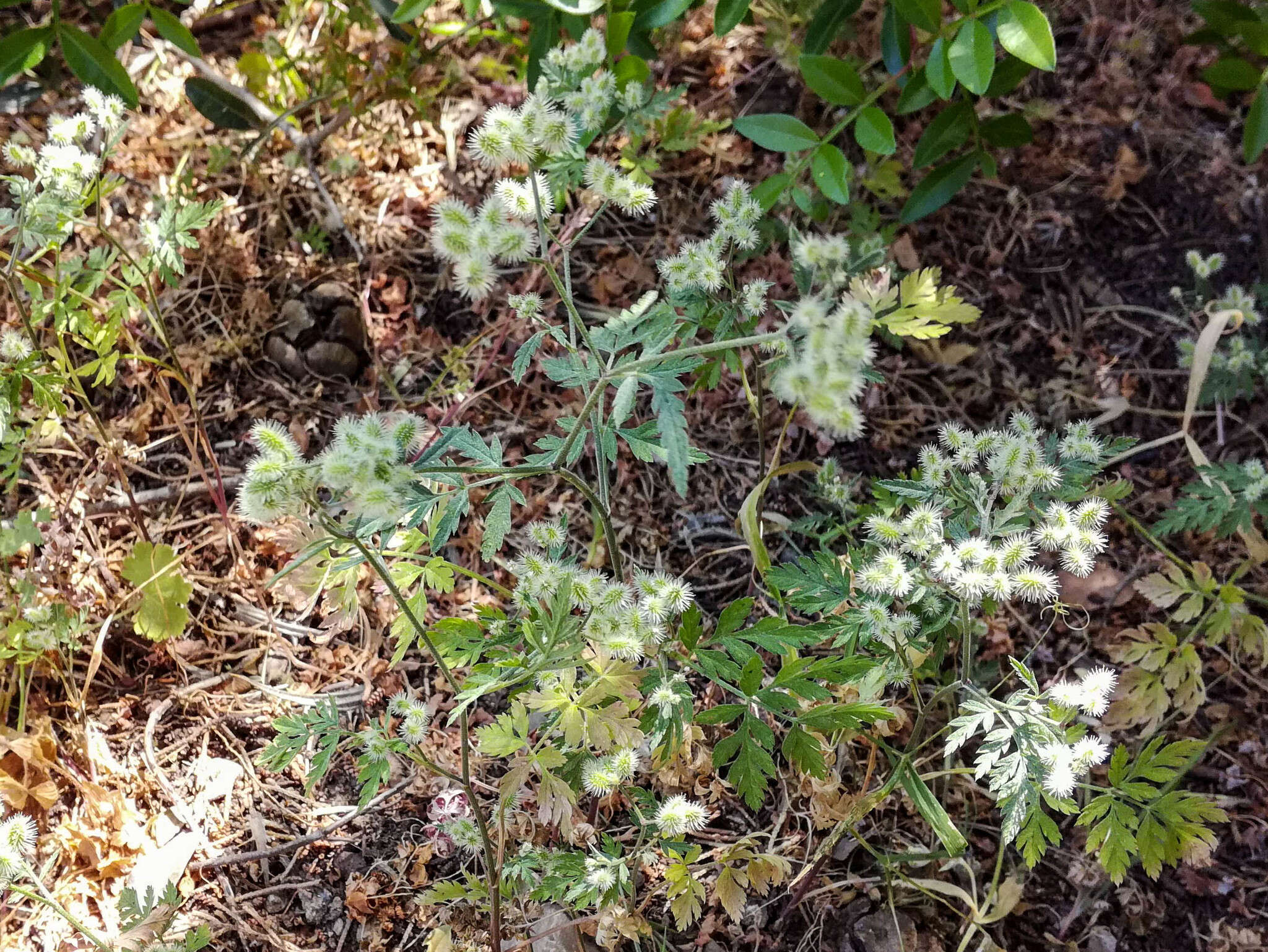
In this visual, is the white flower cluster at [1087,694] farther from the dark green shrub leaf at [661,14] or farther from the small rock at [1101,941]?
the dark green shrub leaf at [661,14]

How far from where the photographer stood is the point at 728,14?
7.10 ft

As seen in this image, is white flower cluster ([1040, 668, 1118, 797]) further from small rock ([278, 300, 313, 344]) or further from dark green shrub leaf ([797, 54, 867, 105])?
small rock ([278, 300, 313, 344])

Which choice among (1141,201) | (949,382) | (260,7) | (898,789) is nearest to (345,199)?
(260,7)

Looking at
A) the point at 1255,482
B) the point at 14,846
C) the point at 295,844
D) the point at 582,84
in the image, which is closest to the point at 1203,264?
the point at 1255,482

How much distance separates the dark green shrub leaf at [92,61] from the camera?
2324 mm

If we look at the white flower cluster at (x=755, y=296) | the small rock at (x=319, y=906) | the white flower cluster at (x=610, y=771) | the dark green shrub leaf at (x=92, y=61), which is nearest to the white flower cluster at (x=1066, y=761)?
the white flower cluster at (x=610, y=771)

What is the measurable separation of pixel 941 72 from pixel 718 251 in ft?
2.52

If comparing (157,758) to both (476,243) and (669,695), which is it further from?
(476,243)

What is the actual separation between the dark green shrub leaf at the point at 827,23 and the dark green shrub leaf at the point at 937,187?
0.47 m

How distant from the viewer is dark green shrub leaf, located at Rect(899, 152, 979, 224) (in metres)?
2.53

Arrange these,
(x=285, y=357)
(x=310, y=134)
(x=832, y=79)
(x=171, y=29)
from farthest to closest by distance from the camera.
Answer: (x=310, y=134) < (x=285, y=357) < (x=171, y=29) < (x=832, y=79)

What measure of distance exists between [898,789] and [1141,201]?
6.73ft

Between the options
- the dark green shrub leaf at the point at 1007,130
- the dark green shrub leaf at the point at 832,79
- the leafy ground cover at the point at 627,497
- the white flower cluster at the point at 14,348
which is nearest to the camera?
the white flower cluster at the point at 14,348

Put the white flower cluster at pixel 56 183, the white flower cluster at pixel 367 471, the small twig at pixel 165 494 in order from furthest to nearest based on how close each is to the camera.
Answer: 1. the small twig at pixel 165 494
2. the white flower cluster at pixel 56 183
3. the white flower cluster at pixel 367 471
